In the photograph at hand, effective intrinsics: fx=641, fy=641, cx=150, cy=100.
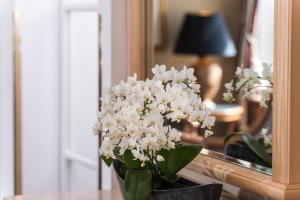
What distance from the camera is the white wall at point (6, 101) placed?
289cm

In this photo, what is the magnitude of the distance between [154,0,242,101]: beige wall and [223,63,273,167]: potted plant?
0.04 meters

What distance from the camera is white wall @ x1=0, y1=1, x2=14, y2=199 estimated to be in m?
2.89

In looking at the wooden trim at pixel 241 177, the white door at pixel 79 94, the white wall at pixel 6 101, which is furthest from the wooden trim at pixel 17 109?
the wooden trim at pixel 241 177

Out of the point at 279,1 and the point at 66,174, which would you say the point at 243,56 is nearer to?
the point at 279,1

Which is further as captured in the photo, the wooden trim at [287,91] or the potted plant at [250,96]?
the potted plant at [250,96]

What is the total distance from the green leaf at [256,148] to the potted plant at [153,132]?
0.53 ft

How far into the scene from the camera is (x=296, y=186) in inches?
51.5

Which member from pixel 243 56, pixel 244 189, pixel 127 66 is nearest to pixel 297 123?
pixel 244 189

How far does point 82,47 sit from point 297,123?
1.79m

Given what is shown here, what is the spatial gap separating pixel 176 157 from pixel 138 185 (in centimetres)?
12

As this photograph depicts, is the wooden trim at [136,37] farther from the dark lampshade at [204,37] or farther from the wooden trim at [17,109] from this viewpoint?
the wooden trim at [17,109]

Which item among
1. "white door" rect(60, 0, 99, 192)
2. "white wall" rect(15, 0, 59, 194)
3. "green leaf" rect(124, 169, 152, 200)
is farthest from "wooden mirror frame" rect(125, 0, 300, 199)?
"white wall" rect(15, 0, 59, 194)

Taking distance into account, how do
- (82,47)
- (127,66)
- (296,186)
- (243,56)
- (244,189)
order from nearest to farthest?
1. (296,186)
2. (244,189)
3. (243,56)
4. (127,66)
5. (82,47)

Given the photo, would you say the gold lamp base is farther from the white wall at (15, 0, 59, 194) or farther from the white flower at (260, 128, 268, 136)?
the white wall at (15, 0, 59, 194)
